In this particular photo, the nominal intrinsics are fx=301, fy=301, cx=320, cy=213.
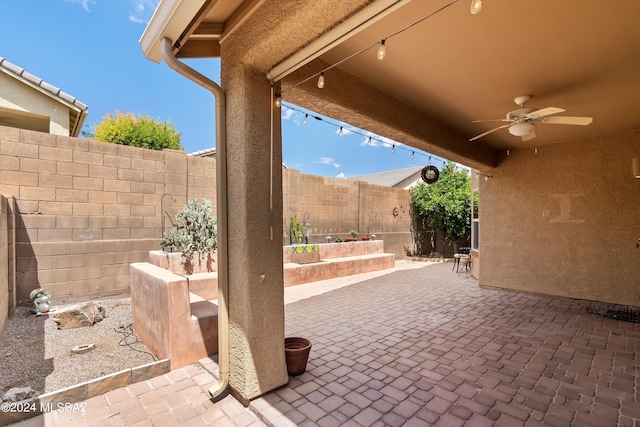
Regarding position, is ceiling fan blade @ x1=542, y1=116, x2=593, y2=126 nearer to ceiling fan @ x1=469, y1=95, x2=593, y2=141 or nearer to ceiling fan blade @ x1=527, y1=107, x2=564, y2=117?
ceiling fan @ x1=469, y1=95, x2=593, y2=141

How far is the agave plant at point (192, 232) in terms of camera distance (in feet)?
17.8

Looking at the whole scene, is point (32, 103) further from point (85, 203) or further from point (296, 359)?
point (296, 359)

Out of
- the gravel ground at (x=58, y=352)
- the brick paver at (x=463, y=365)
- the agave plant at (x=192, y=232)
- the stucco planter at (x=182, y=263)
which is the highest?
the agave plant at (x=192, y=232)

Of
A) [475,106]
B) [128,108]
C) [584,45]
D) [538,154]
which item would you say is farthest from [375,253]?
[128,108]

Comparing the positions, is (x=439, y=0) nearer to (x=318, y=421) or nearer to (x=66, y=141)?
(x=318, y=421)

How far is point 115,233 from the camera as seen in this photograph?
211 inches

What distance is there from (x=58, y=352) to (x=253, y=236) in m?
2.79

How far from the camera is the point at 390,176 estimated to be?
21.4 metres

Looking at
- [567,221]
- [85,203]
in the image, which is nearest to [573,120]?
[567,221]

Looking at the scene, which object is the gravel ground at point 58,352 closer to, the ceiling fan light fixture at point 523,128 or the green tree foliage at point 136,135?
the ceiling fan light fixture at point 523,128

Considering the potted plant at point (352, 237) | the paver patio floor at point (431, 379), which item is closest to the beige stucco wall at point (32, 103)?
the paver patio floor at point (431, 379)

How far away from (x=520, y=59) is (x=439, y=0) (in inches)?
50.6

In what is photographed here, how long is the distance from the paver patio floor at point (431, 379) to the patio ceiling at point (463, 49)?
2.68 meters

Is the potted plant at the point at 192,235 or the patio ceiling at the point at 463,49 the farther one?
the potted plant at the point at 192,235
